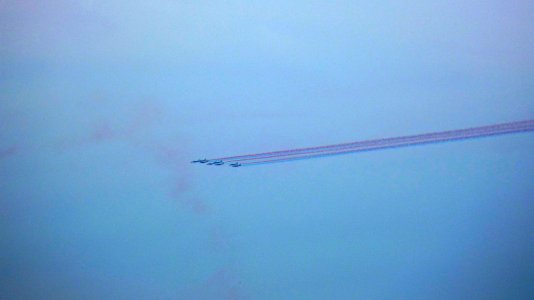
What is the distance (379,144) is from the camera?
1.13m

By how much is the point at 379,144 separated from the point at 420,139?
0.12 meters

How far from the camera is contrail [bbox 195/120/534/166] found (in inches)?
43.8

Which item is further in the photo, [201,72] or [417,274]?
[417,274]

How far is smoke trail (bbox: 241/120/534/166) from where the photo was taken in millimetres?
1120

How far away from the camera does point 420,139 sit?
1139 millimetres

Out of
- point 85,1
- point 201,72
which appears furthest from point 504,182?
point 85,1

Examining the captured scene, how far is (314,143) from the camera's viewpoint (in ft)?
3.67

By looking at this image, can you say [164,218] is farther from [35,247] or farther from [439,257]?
[439,257]

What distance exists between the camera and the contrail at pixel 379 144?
1.11 metres

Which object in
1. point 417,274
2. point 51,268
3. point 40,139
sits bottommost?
point 417,274

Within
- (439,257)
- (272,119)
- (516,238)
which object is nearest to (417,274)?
(439,257)

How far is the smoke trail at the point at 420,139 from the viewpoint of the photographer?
1120 millimetres

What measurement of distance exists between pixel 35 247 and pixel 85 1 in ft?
2.26

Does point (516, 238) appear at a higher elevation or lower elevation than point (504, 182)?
lower
